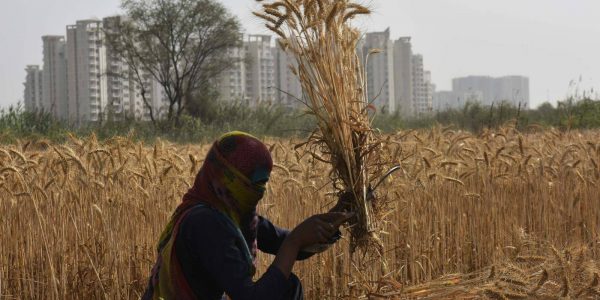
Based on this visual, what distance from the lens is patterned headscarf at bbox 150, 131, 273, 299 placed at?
2764 millimetres

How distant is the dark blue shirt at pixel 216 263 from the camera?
265 centimetres

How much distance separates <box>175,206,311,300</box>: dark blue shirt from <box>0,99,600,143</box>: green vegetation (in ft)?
44.7

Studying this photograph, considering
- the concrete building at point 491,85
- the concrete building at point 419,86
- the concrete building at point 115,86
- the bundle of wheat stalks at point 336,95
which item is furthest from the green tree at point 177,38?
the concrete building at point 491,85

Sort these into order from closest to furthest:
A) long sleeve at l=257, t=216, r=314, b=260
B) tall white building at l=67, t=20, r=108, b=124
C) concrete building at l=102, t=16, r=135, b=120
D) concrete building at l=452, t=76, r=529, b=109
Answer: long sleeve at l=257, t=216, r=314, b=260
concrete building at l=102, t=16, r=135, b=120
tall white building at l=67, t=20, r=108, b=124
concrete building at l=452, t=76, r=529, b=109

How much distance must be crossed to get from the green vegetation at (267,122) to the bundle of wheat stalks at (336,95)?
13235 millimetres

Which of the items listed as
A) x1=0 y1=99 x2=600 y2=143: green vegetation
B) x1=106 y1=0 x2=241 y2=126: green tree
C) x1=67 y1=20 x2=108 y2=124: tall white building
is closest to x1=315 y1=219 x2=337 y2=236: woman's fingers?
x1=0 y1=99 x2=600 y2=143: green vegetation

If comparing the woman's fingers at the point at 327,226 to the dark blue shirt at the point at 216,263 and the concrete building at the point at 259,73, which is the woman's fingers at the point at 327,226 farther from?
the concrete building at the point at 259,73

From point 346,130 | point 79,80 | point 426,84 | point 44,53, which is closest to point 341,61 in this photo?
point 346,130

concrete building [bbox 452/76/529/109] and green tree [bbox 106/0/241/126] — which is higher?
concrete building [bbox 452/76/529/109]

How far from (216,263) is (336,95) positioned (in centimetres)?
89

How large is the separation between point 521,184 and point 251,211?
4411 mm

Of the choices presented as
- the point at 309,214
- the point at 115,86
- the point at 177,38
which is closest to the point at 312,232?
the point at 309,214

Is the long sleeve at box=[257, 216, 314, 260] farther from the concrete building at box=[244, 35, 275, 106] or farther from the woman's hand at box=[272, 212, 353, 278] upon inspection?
the concrete building at box=[244, 35, 275, 106]

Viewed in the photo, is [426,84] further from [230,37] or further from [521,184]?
[521,184]
